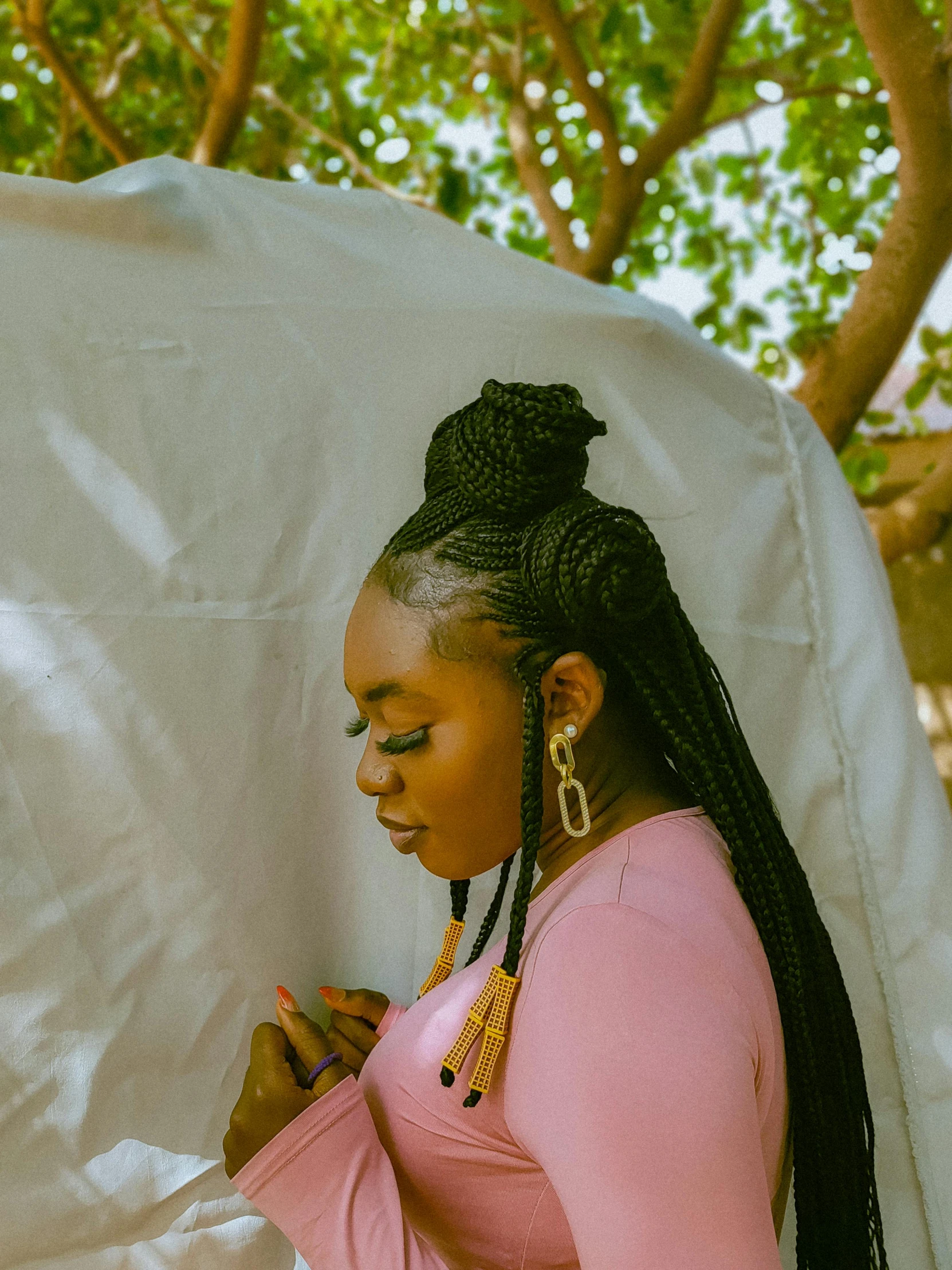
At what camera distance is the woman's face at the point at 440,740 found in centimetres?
114

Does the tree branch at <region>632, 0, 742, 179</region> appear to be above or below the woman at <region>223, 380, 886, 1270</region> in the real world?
above

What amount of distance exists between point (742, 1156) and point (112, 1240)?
0.93 m

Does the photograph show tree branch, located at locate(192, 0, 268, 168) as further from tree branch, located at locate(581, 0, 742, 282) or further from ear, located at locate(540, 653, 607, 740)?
ear, located at locate(540, 653, 607, 740)

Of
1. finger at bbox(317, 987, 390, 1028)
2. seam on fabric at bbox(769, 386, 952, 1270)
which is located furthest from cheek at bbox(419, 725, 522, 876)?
seam on fabric at bbox(769, 386, 952, 1270)

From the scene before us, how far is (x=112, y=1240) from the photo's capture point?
139cm

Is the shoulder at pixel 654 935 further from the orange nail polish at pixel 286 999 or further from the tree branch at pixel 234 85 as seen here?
the tree branch at pixel 234 85

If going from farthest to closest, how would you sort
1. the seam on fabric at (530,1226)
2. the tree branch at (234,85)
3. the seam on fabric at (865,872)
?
the tree branch at (234,85) < the seam on fabric at (865,872) < the seam on fabric at (530,1226)

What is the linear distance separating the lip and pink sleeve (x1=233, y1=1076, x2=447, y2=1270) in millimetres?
284

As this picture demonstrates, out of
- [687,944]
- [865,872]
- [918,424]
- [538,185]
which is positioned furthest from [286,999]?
[918,424]

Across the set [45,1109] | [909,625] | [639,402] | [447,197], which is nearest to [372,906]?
[45,1109]

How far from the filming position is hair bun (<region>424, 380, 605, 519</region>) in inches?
45.5

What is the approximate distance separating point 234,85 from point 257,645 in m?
1.77

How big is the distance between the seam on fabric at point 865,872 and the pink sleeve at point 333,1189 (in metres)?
0.88

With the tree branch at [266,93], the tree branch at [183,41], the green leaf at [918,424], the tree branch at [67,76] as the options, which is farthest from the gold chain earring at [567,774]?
the green leaf at [918,424]
